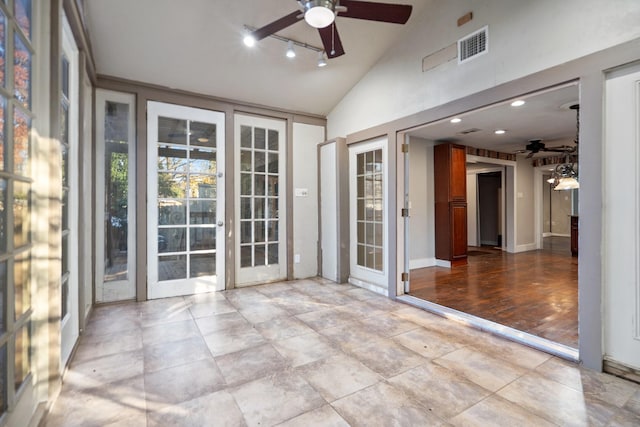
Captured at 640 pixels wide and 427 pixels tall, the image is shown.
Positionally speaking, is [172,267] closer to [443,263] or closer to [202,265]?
[202,265]

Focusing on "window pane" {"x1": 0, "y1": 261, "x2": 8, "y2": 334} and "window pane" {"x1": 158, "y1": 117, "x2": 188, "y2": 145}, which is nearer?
"window pane" {"x1": 0, "y1": 261, "x2": 8, "y2": 334}

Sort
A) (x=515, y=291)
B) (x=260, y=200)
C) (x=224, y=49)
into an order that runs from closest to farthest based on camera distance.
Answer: (x=224, y=49) → (x=515, y=291) → (x=260, y=200)

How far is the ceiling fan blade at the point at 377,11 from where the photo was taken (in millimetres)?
2162

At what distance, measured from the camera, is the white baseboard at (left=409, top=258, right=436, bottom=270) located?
5736 millimetres

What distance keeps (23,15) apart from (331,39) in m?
1.98

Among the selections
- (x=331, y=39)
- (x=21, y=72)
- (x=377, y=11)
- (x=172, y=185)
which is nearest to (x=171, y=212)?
(x=172, y=185)

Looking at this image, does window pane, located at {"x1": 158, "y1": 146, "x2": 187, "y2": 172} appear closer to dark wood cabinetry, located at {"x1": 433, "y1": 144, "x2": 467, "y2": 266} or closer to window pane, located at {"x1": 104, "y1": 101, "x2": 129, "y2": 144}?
window pane, located at {"x1": 104, "y1": 101, "x2": 129, "y2": 144}

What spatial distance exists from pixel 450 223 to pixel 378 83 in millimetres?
3106

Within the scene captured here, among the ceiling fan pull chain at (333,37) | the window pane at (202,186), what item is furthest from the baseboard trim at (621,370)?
the window pane at (202,186)

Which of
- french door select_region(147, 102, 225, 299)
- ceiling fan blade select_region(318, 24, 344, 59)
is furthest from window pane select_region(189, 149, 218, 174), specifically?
ceiling fan blade select_region(318, 24, 344, 59)

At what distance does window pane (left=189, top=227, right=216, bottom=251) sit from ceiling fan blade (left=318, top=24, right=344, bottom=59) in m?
2.70

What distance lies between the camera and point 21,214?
1.56m

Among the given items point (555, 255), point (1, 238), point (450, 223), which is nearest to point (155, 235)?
point (1, 238)

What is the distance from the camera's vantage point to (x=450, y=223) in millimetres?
5742
